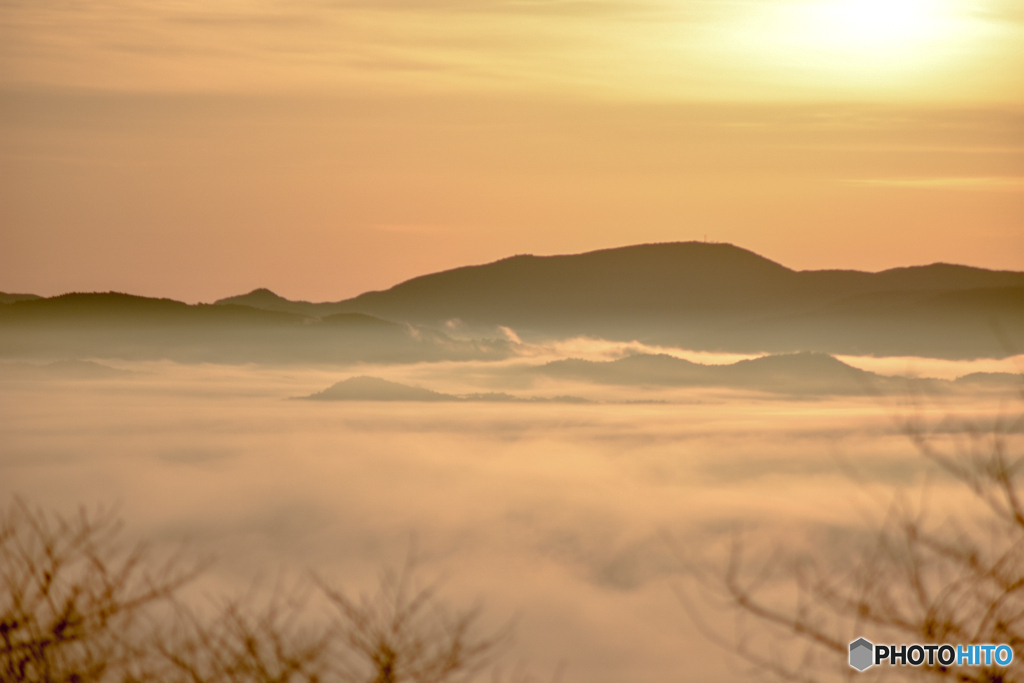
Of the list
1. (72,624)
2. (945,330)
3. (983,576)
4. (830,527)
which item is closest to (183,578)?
(72,624)

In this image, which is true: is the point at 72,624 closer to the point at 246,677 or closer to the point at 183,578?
the point at 183,578

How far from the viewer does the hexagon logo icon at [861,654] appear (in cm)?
1141

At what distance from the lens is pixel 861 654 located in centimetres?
1205

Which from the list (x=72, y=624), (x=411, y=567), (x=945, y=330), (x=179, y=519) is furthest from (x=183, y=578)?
(x=945, y=330)

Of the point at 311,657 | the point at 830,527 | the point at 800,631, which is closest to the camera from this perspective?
the point at 800,631

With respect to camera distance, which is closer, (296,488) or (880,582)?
(880,582)

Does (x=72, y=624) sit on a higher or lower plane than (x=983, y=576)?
lower

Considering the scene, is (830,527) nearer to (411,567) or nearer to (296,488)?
(296,488)

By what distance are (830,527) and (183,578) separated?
547 ft

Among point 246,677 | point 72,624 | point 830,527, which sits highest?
point 72,624

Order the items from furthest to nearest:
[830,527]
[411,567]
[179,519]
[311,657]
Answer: [830,527] → [179,519] → [311,657] → [411,567]

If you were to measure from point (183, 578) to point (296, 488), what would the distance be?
188823 mm

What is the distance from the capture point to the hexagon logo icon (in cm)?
1141

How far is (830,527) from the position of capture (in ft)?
554
